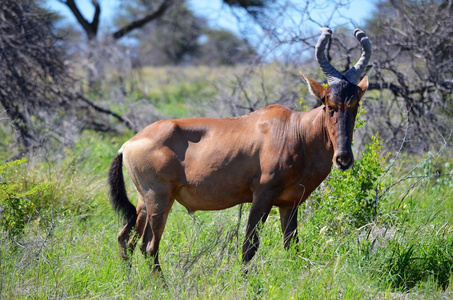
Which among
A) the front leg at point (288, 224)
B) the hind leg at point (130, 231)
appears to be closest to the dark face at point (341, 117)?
the front leg at point (288, 224)

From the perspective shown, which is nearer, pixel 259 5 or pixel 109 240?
pixel 109 240

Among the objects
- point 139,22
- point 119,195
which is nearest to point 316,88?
point 119,195

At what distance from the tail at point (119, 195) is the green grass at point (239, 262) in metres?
0.40

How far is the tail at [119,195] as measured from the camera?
536cm

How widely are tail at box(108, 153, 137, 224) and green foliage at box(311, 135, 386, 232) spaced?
1.86 meters

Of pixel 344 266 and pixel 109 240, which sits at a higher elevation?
pixel 344 266

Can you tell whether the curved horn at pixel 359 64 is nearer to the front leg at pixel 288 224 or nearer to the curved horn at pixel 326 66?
the curved horn at pixel 326 66

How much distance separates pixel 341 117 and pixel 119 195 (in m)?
2.29

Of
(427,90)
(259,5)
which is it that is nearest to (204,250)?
(427,90)

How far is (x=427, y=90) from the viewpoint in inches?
344

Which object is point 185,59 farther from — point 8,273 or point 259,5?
point 8,273

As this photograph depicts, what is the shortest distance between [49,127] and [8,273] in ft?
14.7

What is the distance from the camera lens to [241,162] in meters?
4.97

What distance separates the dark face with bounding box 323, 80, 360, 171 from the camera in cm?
454
